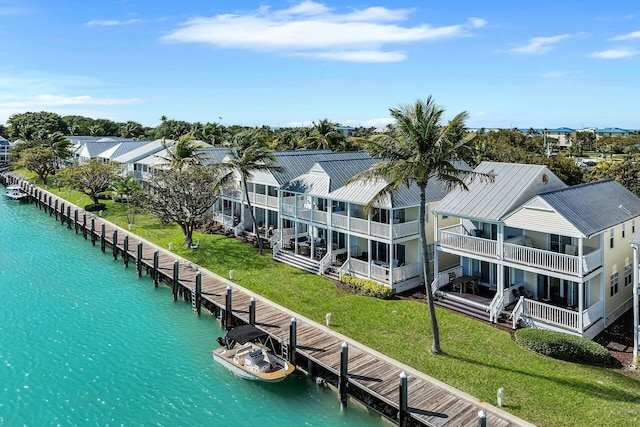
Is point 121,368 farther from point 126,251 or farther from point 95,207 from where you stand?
point 95,207

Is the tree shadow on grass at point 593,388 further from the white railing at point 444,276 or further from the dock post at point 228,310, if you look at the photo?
the dock post at point 228,310

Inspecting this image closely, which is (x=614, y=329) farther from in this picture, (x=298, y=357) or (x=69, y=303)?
(x=69, y=303)

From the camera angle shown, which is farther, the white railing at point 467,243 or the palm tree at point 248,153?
the palm tree at point 248,153

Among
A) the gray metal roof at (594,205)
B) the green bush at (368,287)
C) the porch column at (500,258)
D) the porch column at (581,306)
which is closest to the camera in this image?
the porch column at (581,306)

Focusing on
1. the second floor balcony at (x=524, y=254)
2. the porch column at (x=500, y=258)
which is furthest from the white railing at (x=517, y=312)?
the second floor balcony at (x=524, y=254)

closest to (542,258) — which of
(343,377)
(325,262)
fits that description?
(343,377)

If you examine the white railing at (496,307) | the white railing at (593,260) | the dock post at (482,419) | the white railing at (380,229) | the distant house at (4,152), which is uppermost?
the distant house at (4,152)
